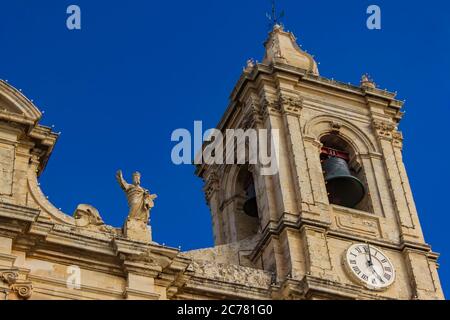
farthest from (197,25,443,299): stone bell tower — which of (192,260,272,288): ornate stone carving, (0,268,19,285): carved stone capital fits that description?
(0,268,19,285): carved stone capital

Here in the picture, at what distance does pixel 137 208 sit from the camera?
24516 millimetres

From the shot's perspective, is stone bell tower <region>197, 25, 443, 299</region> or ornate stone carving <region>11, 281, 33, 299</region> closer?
ornate stone carving <region>11, 281, 33, 299</region>

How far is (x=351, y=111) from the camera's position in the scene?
3105 centimetres

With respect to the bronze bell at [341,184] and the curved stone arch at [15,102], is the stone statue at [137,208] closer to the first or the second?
the curved stone arch at [15,102]

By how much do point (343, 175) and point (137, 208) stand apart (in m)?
6.54

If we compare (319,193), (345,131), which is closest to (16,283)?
(319,193)

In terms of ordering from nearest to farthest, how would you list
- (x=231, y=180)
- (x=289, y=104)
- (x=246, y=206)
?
(x=289, y=104) < (x=246, y=206) < (x=231, y=180)

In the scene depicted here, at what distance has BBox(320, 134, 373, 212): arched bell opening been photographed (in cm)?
2928

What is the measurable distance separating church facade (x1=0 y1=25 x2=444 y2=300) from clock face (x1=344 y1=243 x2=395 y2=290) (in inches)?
1.1

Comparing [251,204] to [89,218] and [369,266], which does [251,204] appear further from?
[89,218]

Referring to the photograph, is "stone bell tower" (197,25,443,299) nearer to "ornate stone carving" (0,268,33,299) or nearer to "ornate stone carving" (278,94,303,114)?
"ornate stone carving" (278,94,303,114)

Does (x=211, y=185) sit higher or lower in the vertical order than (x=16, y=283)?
higher
